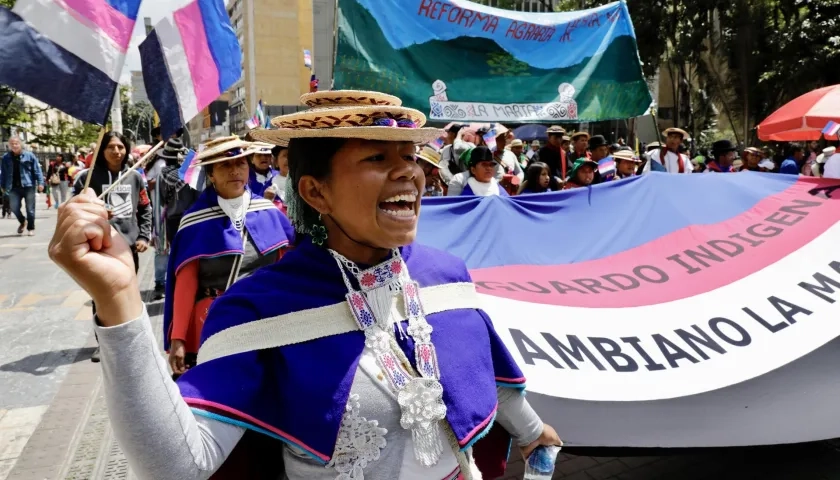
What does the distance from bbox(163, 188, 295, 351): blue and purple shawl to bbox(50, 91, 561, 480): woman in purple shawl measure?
1731 mm

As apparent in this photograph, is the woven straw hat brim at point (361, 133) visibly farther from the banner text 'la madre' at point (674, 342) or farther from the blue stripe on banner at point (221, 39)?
the banner text 'la madre' at point (674, 342)

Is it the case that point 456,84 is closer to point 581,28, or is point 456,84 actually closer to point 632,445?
point 581,28

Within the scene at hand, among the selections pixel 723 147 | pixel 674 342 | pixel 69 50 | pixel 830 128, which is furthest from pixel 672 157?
pixel 69 50

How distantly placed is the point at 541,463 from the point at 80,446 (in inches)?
135

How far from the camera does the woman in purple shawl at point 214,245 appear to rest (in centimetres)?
328

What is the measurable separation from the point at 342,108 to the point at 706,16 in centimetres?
2532

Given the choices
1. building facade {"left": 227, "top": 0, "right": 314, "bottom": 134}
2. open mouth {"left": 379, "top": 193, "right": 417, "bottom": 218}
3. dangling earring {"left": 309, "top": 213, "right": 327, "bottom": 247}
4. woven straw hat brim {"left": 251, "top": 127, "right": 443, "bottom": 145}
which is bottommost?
dangling earring {"left": 309, "top": 213, "right": 327, "bottom": 247}

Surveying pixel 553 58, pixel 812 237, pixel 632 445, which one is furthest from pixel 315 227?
pixel 553 58

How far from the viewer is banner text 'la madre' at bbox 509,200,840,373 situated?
9.60 ft

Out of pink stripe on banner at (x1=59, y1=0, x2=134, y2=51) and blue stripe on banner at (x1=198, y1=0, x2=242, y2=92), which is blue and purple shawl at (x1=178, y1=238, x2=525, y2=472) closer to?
pink stripe on banner at (x1=59, y1=0, x2=134, y2=51)

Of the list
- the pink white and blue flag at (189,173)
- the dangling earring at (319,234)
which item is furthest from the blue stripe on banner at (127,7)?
the pink white and blue flag at (189,173)

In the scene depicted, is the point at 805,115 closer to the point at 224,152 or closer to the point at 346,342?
the point at 224,152

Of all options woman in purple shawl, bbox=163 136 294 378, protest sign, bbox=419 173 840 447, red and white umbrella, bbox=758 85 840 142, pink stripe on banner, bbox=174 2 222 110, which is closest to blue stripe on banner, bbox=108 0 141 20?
pink stripe on banner, bbox=174 2 222 110

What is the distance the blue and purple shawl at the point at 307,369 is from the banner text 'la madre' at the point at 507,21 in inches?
169
